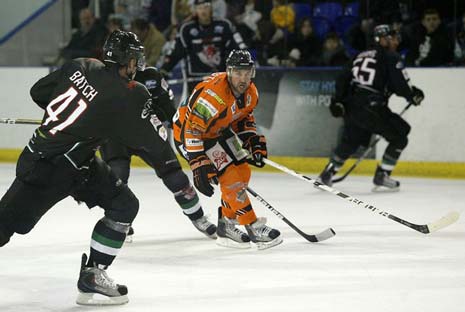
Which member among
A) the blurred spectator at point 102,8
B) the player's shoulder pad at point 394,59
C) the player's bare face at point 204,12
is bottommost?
the blurred spectator at point 102,8

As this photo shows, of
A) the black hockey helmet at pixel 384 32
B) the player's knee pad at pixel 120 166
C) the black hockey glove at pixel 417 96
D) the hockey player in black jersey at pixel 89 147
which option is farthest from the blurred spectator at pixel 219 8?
the hockey player in black jersey at pixel 89 147

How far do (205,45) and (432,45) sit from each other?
1818 mm

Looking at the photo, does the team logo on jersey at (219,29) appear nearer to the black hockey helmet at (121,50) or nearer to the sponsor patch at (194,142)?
the sponsor patch at (194,142)

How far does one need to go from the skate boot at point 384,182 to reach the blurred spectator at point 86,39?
3.06 metres

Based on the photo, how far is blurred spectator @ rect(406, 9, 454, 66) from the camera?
866 cm

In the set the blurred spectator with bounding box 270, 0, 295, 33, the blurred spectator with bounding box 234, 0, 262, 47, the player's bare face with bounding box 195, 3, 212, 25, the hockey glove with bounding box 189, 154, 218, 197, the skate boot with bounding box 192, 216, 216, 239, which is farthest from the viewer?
the blurred spectator with bounding box 234, 0, 262, 47

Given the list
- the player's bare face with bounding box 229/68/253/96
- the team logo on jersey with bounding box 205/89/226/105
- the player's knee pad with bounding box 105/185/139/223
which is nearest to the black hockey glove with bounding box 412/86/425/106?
the player's bare face with bounding box 229/68/253/96

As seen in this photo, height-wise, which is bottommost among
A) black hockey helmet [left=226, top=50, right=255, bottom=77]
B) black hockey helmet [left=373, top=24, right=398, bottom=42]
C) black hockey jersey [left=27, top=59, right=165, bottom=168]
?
black hockey helmet [left=373, top=24, right=398, bottom=42]

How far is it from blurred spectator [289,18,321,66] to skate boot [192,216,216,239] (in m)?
3.58

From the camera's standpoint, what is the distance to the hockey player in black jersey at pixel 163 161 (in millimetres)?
5594

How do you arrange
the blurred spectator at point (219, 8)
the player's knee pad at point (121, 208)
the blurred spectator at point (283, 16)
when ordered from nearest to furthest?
the player's knee pad at point (121, 208) → the blurred spectator at point (283, 16) → the blurred spectator at point (219, 8)

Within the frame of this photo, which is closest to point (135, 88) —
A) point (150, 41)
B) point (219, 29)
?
point (219, 29)

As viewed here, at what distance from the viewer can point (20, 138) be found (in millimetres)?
9609

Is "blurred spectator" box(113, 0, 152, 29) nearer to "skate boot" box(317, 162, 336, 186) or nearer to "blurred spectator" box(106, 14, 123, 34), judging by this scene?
"blurred spectator" box(106, 14, 123, 34)
